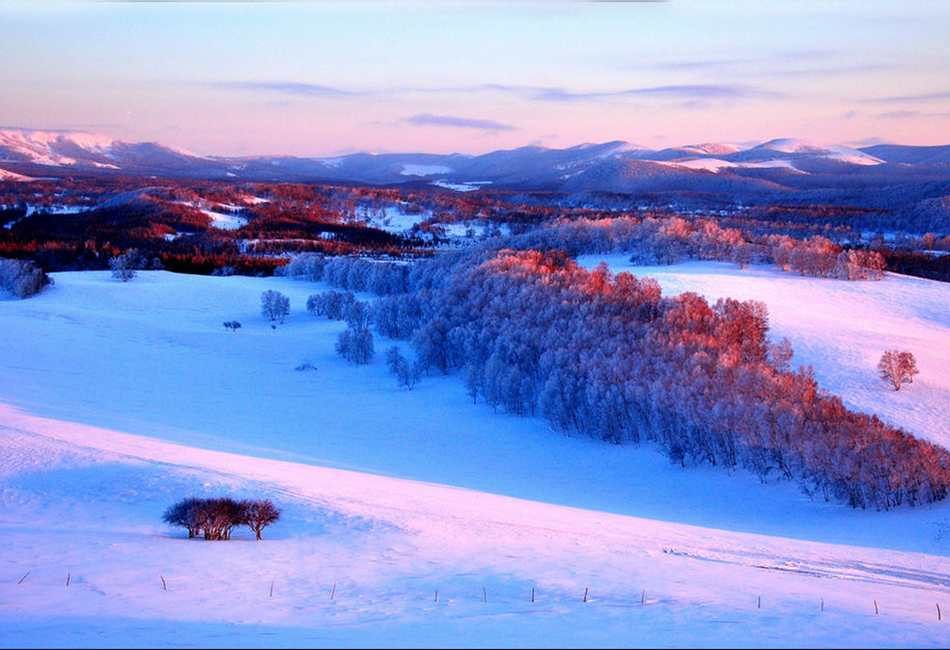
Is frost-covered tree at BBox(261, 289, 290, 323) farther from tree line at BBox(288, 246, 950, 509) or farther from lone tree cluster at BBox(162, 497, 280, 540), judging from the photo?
lone tree cluster at BBox(162, 497, 280, 540)

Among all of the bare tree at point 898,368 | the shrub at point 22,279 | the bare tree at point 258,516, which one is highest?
the bare tree at point 898,368

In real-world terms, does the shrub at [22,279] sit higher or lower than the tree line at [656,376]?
lower

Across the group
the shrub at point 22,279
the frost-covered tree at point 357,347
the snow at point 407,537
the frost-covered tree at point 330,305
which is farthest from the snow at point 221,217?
the snow at point 407,537

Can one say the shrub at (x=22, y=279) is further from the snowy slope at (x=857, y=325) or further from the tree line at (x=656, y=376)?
the snowy slope at (x=857, y=325)

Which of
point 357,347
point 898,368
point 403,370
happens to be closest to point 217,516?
point 403,370

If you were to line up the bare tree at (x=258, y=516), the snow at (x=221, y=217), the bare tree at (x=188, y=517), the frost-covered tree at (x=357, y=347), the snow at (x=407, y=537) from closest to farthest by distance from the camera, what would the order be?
1. the snow at (x=407, y=537)
2. the bare tree at (x=188, y=517)
3. the bare tree at (x=258, y=516)
4. the frost-covered tree at (x=357, y=347)
5. the snow at (x=221, y=217)

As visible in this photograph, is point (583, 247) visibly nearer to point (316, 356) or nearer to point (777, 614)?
point (316, 356)

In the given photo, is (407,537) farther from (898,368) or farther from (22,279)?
(22,279)

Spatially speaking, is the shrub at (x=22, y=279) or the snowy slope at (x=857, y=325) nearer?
the snowy slope at (x=857, y=325)

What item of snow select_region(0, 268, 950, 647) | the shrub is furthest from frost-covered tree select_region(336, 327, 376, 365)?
the shrub
